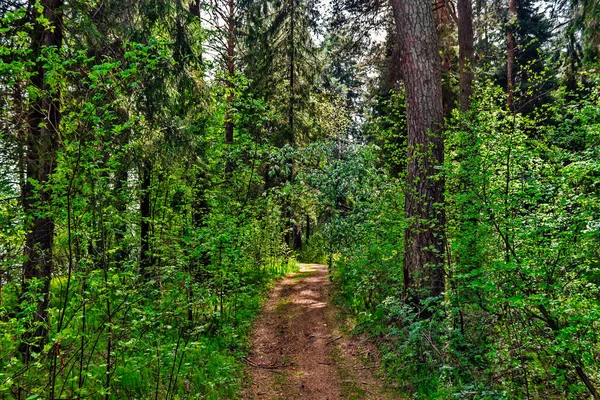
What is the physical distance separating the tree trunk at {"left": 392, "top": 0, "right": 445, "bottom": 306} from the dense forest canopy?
0.10 feet

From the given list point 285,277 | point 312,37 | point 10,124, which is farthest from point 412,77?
point 312,37

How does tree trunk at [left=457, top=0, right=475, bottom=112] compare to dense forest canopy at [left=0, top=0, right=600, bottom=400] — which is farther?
tree trunk at [left=457, top=0, right=475, bottom=112]

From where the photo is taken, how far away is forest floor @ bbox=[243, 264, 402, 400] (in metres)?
5.31

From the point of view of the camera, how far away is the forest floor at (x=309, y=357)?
5.31 meters

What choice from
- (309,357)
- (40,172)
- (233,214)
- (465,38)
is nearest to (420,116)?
(233,214)

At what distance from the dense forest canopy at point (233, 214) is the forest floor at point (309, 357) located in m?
0.35

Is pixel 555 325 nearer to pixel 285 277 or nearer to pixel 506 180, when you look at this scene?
pixel 506 180

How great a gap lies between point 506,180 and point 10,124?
6115mm

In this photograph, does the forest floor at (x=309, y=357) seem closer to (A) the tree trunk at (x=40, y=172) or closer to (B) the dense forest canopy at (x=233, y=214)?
(B) the dense forest canopy at (x=233, y=214)

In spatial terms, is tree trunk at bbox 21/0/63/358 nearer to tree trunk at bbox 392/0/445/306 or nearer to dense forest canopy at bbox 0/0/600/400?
dense forest canopy at bbox 0/0/600/400

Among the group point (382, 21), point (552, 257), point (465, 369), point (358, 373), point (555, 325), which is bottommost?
point (358, 373)

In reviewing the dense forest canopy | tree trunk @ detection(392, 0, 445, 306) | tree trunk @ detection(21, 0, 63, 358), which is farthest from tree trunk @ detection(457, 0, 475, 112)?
tree trunk @ detection(21, 0, 63, 358)

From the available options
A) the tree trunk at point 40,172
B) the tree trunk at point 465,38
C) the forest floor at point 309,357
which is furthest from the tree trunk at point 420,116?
the tree trunk at point 40,172

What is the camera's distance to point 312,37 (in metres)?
15.9
